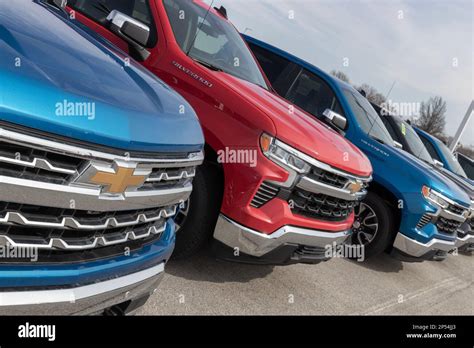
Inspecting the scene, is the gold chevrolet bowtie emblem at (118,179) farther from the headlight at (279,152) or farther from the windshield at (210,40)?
the windshield at (210,40)

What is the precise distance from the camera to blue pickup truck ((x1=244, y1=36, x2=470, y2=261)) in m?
5.32

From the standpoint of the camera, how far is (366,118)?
243 inches

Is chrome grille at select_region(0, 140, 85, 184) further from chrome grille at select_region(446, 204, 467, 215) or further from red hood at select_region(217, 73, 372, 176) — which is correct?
chrome grille at select_region(446, 204, 467, 215)

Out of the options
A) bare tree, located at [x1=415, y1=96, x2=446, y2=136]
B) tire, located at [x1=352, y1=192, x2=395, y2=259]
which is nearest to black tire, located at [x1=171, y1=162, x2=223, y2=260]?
tire, located at [x1=352, y1=192, x2=395, y2=259]

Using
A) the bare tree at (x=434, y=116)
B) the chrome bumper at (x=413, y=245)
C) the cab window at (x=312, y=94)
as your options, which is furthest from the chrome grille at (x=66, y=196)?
the bare tree at (x=434, y=116)

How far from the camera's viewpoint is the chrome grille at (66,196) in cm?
141

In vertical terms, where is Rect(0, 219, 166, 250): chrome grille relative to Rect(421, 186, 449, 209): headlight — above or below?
below

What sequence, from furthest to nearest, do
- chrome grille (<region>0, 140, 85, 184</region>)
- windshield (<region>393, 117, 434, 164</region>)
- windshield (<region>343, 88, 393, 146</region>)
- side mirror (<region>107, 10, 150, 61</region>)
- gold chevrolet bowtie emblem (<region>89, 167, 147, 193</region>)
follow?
windshield (<region>393, 117, 434, 164</region>) → windshield (<region>343, 88, 393, 146</region>) → side mirror (<region>107, 10, 150, 61</region>) → gold chevrolet bowtie emblem (<region>89, 167, 147, 193</region>) → chrome grille (<region>0, 140, 85, 184</region>)

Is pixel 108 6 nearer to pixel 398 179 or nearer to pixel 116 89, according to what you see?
pixel 116 89

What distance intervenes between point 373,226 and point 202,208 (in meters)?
3.02

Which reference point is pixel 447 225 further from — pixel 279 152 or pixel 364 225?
pixel 279 152

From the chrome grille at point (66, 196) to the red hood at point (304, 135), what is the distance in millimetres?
1413

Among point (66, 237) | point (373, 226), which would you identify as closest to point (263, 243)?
point (66, 237)

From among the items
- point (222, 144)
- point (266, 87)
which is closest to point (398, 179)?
point (266, 87)
